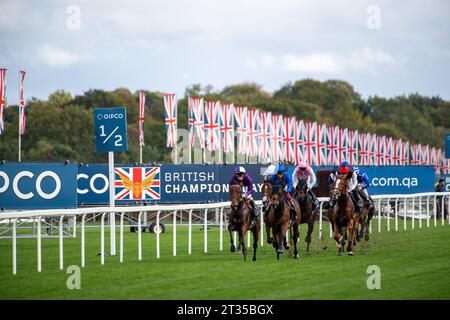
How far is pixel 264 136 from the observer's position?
5762 centimetres

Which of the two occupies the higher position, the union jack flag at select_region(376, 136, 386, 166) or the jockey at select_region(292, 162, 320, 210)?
the union jack flag at select_region(376, 136, 386, 166)

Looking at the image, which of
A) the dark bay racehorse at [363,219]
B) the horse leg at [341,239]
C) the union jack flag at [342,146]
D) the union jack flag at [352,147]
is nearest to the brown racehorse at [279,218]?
the horse leg at [341,239]

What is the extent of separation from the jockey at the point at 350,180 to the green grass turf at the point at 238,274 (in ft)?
3.30

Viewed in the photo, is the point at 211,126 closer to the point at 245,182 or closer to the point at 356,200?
the point at 356,200

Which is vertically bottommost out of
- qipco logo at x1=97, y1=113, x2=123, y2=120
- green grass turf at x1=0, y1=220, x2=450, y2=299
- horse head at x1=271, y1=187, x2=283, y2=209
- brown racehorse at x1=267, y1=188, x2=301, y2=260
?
green grass turf at x1=0, y1=220, x2=450, y2=299

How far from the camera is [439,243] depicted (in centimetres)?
2289

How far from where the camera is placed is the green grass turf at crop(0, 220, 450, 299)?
44.6 feet

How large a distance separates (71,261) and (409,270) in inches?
254

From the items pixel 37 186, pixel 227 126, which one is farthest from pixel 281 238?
pixel 227 126

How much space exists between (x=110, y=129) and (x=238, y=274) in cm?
648

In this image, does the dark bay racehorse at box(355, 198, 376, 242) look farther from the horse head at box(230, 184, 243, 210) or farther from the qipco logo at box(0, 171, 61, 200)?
the qipco logo at box(0, 171, 61, 200)

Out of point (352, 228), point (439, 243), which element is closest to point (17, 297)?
point (352, 228)

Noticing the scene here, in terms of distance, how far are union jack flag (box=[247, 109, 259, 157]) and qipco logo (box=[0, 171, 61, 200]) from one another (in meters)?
29.5

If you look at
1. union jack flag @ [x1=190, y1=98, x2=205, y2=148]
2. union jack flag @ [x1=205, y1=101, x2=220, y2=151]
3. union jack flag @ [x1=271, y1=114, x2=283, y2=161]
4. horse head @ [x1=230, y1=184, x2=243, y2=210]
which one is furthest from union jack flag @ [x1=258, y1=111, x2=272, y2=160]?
horse head @ [x1=230, y1=184, x2=243, y2=210]
